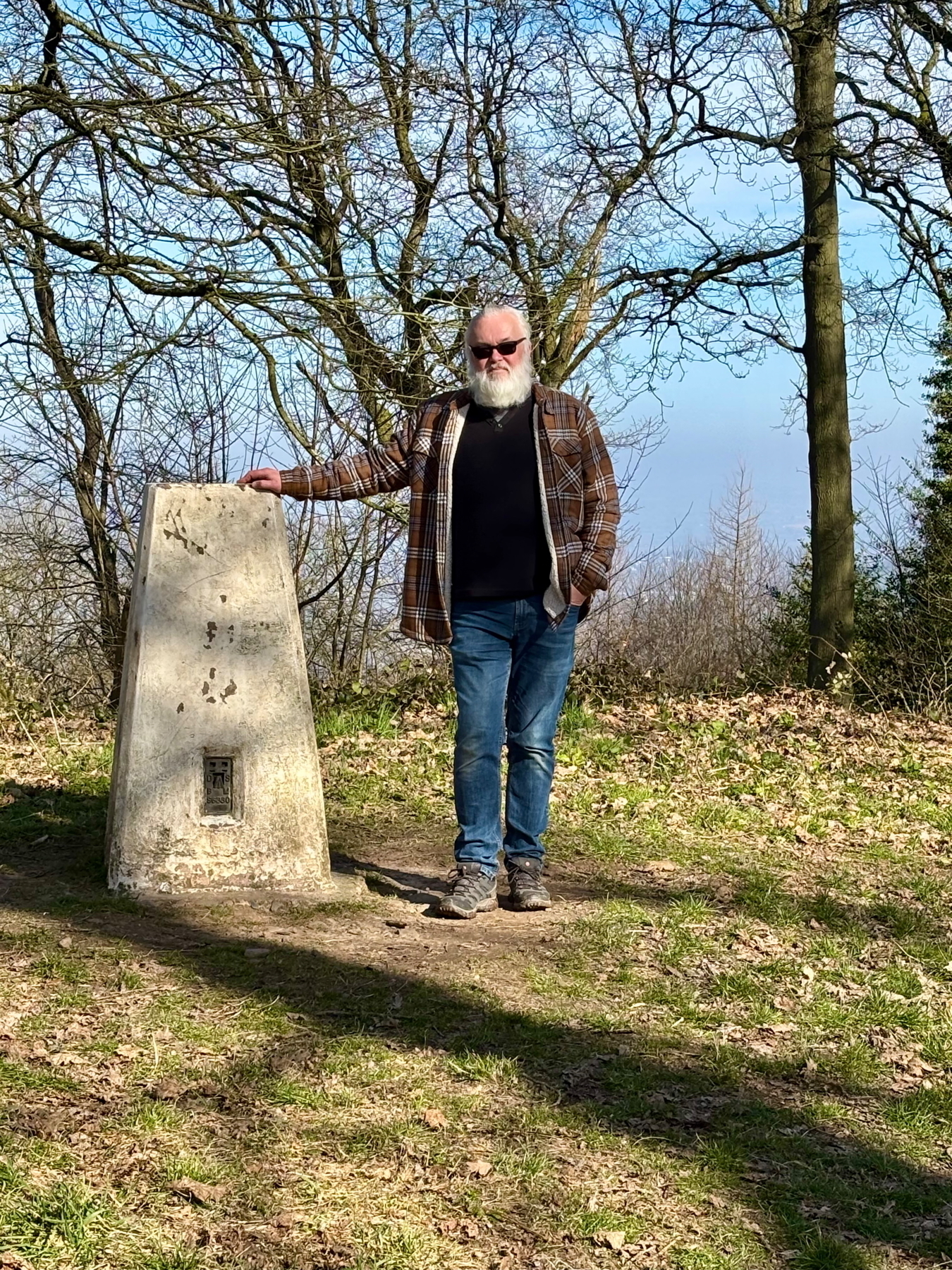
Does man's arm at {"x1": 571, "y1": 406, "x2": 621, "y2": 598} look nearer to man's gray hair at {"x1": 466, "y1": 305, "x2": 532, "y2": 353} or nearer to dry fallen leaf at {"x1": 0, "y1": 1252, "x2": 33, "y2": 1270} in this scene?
man's gray hair at {"x1": 466, "y1": 305, "x2": 532, "y2": 353}

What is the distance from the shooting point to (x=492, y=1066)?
3715 millimetres

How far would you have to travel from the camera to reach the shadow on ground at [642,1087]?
304 cm

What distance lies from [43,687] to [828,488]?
7770 mm

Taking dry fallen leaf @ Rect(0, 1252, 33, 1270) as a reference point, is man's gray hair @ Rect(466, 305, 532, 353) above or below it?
above

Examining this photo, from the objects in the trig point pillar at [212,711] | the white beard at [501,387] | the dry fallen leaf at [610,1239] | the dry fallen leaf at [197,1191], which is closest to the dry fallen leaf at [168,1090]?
the dry fallen leaf at [197,1191]

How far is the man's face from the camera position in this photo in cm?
491

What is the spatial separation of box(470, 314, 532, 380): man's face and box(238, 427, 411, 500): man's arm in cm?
45

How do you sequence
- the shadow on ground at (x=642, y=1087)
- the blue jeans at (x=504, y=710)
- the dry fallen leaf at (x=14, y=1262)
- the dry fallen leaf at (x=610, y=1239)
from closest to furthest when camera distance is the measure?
the dry fallen leaf at (x=14, y=1262) < the dry fallen leaf at (x=610, y=1239) < the shadow on ground at (x=642, y=1087) < the blue jeans at (x=504, y=710)

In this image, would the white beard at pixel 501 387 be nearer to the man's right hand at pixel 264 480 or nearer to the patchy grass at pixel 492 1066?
the man's right hand at pixel 264 480

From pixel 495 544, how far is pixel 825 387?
8.93 m

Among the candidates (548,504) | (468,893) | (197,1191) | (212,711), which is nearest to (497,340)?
(548,504)

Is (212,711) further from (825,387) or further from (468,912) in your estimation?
(825,387)

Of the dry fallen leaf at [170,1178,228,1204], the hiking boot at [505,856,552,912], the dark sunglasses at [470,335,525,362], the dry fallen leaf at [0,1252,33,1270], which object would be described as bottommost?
the dry fallen leaf at [0,1252,33,1270]

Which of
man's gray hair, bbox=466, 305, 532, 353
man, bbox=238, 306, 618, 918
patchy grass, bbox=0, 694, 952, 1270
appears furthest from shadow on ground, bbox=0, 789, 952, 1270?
man's gray hair, bbox=466, 305, 532, 353
